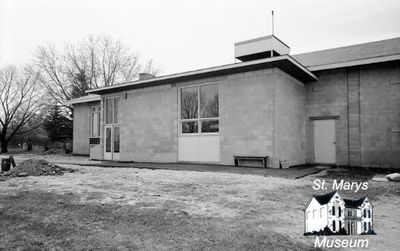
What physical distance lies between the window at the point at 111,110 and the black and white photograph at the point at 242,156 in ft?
0.21

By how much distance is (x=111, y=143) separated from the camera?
1538 centimetres

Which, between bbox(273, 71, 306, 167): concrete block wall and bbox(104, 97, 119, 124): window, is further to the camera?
bbox(104, 97, 119, 124): window

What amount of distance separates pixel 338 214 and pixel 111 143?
13618 mm

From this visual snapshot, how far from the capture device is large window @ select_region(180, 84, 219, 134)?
1192 centimetres

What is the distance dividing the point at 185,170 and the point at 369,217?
7.22m

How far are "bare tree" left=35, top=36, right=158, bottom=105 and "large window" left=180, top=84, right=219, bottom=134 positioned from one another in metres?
21.5

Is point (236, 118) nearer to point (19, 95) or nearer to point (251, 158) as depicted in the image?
point (251, 158)

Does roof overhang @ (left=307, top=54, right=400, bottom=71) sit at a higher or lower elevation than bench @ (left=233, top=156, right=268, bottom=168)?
higher

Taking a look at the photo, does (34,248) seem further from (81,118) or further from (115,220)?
(81,118)

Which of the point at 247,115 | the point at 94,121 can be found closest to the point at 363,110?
the point at 247,115

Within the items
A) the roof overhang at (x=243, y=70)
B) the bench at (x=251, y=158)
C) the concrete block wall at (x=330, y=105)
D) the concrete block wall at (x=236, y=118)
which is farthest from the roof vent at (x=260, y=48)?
the bench at (x=251, y=158)

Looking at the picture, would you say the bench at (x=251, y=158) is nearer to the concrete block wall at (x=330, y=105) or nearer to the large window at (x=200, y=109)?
the large window at (x=200, y=109)

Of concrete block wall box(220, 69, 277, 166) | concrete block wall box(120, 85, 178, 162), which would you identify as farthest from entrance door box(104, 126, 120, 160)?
concrete block wall box(220, 69, 277, 166)

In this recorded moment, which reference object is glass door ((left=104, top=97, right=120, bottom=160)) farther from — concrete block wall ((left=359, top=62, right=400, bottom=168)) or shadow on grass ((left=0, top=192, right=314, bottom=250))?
concrete block wall ((left=359, top=62, right=400, bottom=168))
